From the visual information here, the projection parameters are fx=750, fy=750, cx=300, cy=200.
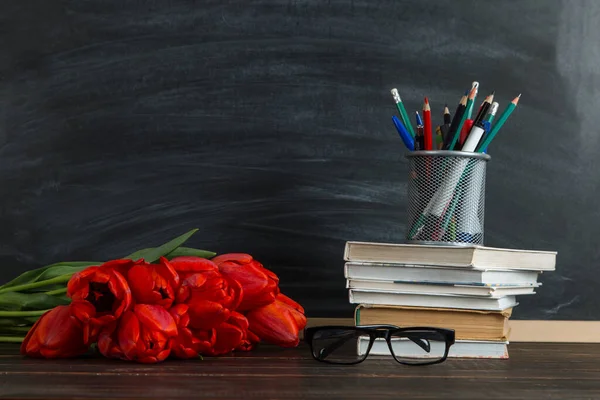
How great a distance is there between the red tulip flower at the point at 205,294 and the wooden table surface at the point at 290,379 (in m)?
0.06

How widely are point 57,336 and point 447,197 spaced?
0.60m

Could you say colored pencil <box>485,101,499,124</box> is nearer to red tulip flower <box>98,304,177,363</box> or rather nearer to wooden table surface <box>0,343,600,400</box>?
wooden table surface <box>0,343,600,400</box>

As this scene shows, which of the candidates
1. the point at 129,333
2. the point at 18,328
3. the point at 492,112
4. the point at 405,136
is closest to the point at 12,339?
the point at 18,328

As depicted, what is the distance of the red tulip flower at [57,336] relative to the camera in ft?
3.25

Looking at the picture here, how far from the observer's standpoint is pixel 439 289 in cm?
108

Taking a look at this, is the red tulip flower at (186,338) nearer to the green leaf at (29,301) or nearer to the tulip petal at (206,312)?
the tulip petal at (206,312)

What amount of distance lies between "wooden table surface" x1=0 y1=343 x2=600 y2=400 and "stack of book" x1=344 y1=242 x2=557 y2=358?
0.04 meters

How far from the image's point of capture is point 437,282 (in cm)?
108

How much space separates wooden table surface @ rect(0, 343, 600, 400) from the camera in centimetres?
78

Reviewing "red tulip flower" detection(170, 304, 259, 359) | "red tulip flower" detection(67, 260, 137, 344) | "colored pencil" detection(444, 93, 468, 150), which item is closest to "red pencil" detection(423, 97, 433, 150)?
"colored pencil" detection(444, 93, 468, 150)

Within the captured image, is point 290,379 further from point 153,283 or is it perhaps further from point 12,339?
point 12,339

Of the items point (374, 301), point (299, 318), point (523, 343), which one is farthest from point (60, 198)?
point (523, 343)

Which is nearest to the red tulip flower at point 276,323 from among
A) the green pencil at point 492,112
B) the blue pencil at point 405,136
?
the blue pencil at point 405,136

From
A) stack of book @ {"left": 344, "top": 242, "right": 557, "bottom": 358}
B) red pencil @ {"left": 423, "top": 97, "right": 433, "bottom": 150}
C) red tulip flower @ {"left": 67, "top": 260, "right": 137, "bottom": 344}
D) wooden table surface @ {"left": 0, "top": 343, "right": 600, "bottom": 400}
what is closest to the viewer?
wooden table surface @ {"left": 0, "top": 343, "right": 600, "bottom": 400}
